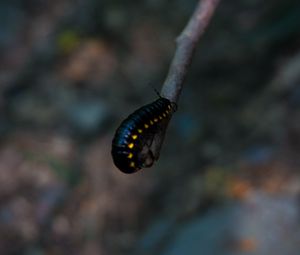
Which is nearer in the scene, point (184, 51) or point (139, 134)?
point (139, 134)

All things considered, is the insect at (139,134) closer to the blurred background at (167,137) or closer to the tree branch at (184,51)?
the tree branch at (184,51)

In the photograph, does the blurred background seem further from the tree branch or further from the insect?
the insect

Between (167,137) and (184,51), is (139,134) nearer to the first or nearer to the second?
(184,51)

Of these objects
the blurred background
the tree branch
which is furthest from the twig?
the blurred background

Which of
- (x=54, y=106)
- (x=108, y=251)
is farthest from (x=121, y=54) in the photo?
(x=108, y=251)

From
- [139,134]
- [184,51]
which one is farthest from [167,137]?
[139,134]

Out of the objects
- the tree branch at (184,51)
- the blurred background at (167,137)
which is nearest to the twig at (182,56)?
the tree branch at (184,51)

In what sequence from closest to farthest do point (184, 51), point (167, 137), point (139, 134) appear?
point (139, 134)
point (184, 51)
point (167, 137)
